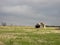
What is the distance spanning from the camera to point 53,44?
1344 inches

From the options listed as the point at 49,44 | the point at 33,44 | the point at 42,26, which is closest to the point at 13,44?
the point at 33,44

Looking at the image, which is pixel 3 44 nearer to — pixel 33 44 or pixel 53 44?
pixel 33 44

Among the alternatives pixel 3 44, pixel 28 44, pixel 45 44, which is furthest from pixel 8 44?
pixel 45 44

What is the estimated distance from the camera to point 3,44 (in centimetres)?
3416

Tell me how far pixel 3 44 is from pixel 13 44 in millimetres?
1859

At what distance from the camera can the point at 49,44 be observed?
112 feet

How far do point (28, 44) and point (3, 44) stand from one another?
4.03m

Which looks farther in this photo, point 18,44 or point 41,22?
point 41,22

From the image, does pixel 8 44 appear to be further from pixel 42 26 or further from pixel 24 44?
pixel 42 26

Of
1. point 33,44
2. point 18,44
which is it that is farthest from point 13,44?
point 33,44

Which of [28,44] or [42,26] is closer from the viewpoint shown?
[28,44]

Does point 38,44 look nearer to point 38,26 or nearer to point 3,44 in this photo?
point 3,44

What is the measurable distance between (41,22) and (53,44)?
2965 inches

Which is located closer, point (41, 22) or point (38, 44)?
point (38, 44)
